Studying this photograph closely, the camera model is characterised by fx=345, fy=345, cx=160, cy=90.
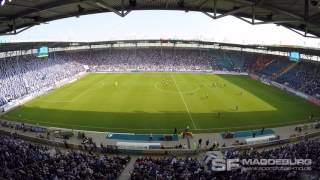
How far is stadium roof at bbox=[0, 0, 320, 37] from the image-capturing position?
15492 mm

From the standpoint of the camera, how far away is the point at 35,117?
143 feet

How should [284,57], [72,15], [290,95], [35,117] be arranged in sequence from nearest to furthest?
[72,15], [35,117], [290,95], [284,57]

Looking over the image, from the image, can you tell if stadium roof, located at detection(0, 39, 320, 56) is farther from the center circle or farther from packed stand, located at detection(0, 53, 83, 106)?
the center circle

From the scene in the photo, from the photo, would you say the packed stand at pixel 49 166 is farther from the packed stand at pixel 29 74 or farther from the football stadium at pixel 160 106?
the packed stand at pixel 29 74

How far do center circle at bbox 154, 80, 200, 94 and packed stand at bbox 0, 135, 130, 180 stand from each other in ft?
119

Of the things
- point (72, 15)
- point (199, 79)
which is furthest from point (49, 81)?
point (72, 15)

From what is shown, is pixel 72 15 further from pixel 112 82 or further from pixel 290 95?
pixel 112 82

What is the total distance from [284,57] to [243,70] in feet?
41.5

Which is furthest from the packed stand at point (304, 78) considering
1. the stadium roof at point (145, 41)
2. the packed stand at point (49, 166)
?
the packed stand at point (49, 166)

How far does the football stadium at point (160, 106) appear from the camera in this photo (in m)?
18.7

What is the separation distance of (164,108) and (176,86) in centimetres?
1972

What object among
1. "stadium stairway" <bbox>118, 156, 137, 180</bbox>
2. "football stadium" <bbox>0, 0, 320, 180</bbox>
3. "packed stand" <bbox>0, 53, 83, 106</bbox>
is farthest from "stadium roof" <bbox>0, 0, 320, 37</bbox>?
"packed stand" <bbox>0, 53, 83, 106</bbox>

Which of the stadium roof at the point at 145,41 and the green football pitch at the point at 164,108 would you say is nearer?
the green football pitch at the point at 164,108

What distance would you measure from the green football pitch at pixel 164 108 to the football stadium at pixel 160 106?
6.0 inches
